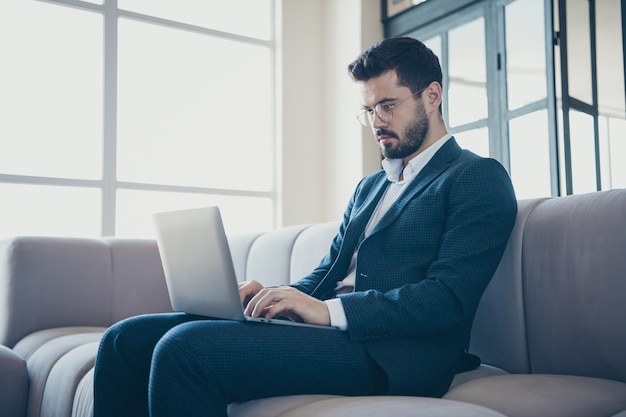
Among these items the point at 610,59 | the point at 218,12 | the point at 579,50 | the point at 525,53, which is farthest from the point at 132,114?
the point at 610,59

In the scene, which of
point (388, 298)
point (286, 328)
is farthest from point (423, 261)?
point (286, 328)

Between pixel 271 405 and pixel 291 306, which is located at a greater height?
pixel 291 306

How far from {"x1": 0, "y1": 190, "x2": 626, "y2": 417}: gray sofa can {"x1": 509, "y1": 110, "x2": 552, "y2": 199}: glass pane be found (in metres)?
1.86

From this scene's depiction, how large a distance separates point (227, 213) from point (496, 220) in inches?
150

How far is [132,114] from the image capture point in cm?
474

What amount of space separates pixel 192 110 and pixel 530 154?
7.96 ft

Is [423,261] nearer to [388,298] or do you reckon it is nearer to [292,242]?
[388,298]

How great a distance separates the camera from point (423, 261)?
4.95 feet

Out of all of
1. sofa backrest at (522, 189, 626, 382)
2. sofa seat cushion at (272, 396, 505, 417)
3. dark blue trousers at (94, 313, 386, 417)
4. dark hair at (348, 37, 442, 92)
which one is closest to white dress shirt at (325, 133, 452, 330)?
dark hair at (348, 37, 442, 92)

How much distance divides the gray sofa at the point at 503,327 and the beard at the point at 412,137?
300mm

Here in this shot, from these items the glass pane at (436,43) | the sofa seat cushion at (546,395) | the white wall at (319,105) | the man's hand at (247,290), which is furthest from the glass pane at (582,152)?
the man's hand at (247,290)

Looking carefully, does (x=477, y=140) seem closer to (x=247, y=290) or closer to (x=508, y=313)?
(x=508, y=313)

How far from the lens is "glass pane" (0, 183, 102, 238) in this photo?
4266 mm

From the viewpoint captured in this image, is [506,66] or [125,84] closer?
[506,66]
